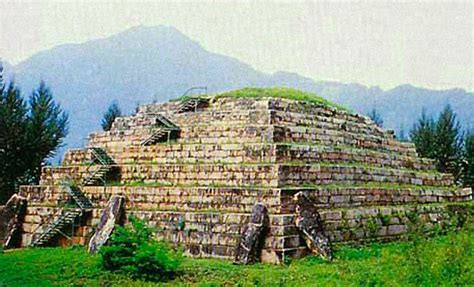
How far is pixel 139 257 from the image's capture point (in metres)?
12.8

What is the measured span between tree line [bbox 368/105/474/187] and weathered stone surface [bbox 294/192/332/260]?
20704 millimetres

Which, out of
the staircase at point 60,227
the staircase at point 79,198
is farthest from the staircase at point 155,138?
the staircase at point 60,227

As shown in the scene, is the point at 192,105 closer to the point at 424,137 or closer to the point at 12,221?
the point at 12,221

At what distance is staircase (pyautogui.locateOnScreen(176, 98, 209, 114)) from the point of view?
23125mm

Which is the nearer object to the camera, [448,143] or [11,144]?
[11,144]

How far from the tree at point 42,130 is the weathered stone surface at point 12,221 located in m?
9.97

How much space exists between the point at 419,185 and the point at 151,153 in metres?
9.63

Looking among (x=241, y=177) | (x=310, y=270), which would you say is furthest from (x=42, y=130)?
(x=310, y=270)

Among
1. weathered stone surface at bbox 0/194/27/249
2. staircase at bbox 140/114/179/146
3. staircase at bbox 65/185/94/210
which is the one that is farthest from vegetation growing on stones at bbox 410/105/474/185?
weathered stone surface at bbox 0/194/27/249

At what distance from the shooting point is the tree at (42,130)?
30297 millimetres

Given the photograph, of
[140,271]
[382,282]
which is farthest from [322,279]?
[140,271]

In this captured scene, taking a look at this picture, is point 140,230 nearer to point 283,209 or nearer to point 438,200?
point 283,209

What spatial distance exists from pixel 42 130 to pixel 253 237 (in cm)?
1910

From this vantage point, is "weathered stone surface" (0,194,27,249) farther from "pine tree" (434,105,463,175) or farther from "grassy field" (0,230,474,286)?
"pine tree" (434,105,463,175)
